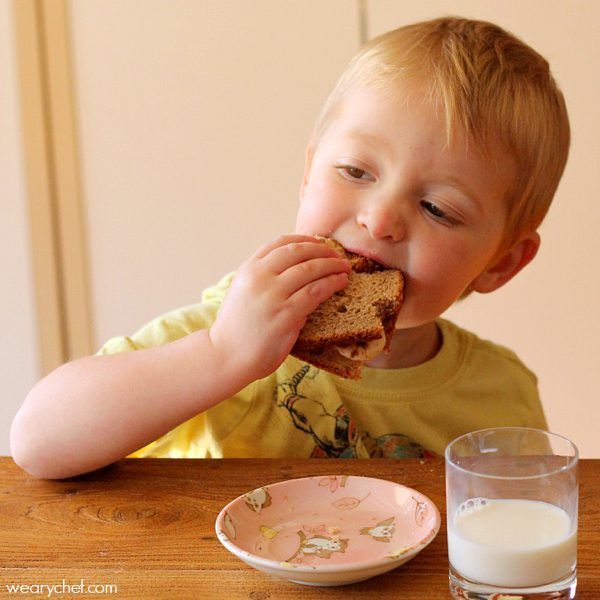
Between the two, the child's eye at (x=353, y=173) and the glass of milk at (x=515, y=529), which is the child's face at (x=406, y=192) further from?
the glass of milk at (x=515, y=529)

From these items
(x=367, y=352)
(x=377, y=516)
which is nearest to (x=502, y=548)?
(x=377, y=516)

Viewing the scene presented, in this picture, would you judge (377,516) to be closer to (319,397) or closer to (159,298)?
(319,397)

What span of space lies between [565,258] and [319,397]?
Result: 56.7 inches

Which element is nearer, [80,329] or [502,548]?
[502,548]

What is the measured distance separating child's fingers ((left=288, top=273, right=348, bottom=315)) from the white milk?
0.30 m

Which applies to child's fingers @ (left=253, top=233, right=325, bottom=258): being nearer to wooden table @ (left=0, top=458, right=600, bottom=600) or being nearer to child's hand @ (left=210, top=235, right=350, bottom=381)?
child's hand @ (left=210, top=235, right=350, bottom=381)

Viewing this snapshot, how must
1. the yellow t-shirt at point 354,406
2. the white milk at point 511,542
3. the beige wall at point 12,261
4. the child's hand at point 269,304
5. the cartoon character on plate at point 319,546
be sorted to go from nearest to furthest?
1. the white milk at point 511,542
2. the cartoon character on plate at point 319,546
3. the child's hand at point 269,304
4. the yellow t-shirt at point 354,406
5. the beige wall at point 12,261

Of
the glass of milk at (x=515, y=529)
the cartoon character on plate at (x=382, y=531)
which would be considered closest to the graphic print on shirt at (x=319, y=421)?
the cartoon character on plate at (x=382, y=531)

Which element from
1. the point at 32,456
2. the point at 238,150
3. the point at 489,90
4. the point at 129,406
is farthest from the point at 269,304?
the point at 238,150

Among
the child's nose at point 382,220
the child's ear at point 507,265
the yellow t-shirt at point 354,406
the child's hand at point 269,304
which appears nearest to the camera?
the child's hand at point 269,304

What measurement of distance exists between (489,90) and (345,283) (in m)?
0.32

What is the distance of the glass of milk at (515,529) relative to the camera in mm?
606

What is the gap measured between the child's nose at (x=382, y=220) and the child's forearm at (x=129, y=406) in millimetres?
223

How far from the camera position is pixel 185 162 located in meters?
2.36
